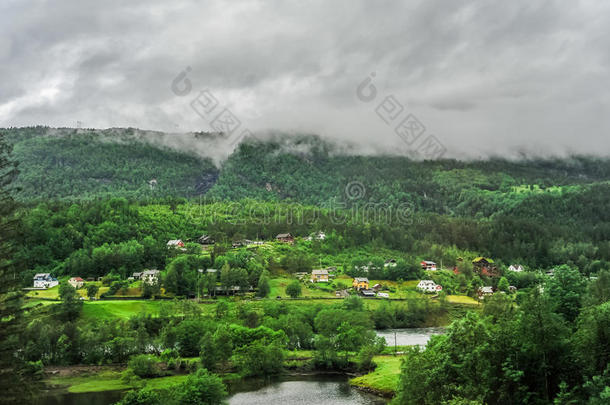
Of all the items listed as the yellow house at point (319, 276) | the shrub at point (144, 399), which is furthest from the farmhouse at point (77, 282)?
the shrub at point (144, 399)

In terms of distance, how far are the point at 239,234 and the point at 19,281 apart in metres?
123

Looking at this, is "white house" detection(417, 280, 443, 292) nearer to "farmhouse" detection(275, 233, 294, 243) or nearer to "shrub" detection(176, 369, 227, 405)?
"farmhouse" detection(275, 233, 294, 243)

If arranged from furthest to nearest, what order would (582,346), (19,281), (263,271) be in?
1. (263,271)
2. (19,281)
3. (582,346)

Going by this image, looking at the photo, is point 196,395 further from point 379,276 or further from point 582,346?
point 379,276

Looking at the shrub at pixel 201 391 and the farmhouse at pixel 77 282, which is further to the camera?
the farmhouse at pixel 77 282

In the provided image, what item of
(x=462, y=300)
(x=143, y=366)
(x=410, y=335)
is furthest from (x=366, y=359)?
(x=462, y=300)

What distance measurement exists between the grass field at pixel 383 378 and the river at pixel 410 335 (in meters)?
11.6

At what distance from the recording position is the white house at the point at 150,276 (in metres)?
103

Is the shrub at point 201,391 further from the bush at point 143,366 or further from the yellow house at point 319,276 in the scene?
the yellow house at point 319,276

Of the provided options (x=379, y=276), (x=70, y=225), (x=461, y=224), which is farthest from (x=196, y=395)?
(x=461, y=224)

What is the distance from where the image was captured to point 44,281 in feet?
351

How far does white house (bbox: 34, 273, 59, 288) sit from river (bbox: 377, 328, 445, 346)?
70808 mm

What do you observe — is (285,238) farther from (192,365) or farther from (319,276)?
(192,365)

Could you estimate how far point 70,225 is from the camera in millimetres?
129125
